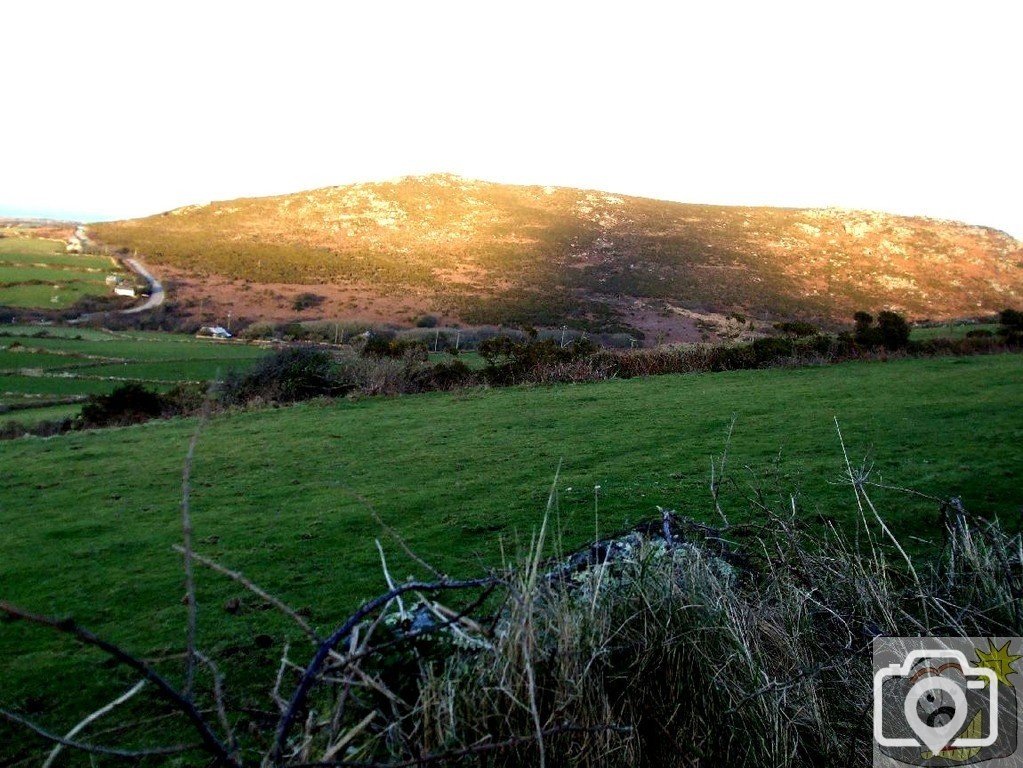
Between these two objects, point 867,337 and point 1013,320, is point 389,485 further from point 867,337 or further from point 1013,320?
point 1013,320

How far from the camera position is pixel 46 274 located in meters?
56.3

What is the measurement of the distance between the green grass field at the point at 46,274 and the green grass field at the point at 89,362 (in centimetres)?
984

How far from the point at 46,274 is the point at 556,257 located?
4062 centimetres

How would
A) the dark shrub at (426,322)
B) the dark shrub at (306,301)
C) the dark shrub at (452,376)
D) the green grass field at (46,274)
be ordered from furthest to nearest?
the dark shrub at (306,301)
the green grass field at (46,274)
the dark shrub at (426,322)
the dark shrub at (452,376)

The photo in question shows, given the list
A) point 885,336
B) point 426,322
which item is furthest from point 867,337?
point 426,322

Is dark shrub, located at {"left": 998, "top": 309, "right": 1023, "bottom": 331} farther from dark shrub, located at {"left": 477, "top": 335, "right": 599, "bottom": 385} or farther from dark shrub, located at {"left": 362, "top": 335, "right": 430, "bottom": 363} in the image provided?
dark shrub, located at {"left": 362, "top": 335, "right": 430, "bottom": 363}

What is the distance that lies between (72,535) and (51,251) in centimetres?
7350

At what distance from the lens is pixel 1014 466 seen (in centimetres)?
640

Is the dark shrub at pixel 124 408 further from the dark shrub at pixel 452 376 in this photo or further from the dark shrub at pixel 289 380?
the dark shrub at pixel 452 376

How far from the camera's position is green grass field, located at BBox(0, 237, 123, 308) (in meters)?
49.6

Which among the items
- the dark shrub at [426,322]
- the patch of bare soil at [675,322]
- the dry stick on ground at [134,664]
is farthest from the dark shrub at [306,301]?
the dry stick on ground at [134,664]

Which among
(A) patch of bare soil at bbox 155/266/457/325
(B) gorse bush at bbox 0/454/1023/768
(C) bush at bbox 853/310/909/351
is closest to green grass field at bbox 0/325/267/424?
(A) patch of bare soil at bbox 155/266/457/325

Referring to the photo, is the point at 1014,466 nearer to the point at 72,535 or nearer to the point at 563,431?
the point at 563,431

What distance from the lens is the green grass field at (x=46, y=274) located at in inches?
1954
